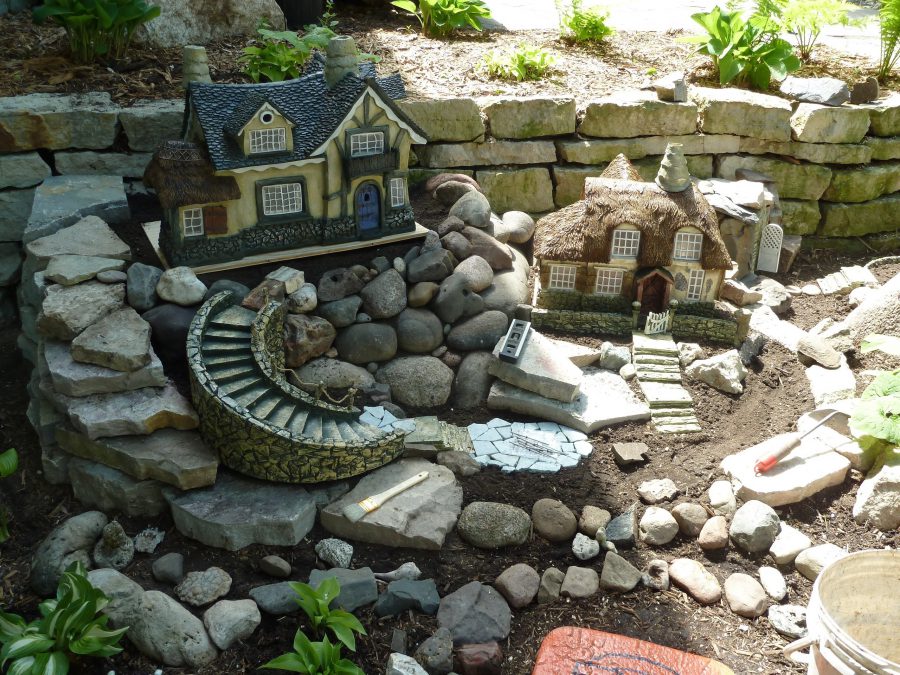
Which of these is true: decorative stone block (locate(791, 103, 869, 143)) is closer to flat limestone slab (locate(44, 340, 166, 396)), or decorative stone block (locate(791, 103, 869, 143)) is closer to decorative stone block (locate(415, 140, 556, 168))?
decorative stone block (locate(415, 140, 556, 168))

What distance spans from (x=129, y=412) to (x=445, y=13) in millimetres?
6581

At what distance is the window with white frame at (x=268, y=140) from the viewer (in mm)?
6406

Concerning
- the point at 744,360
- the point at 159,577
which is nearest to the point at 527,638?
the point at 159,577

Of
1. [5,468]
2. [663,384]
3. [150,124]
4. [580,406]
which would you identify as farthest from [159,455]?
[663,384]

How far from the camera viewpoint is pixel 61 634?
181 inches

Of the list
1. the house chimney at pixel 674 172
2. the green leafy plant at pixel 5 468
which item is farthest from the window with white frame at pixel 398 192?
the green leafy plant at pixel 5 468

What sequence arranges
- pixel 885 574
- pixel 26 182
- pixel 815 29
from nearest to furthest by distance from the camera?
pixel 885 574, pixel 26 182, pixel 815 29

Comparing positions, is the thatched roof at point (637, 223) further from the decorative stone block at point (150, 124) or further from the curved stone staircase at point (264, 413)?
the decorative stone block at point (150, 124)

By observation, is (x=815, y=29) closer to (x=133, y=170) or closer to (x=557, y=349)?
(x=557, y=349)

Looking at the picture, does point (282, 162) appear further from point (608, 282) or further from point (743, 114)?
point (743, 114)

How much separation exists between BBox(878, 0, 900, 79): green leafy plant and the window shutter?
778 centimetres

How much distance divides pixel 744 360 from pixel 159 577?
5.09 m

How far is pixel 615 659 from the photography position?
4.97 metres

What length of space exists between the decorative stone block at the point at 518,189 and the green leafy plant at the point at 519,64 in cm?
116
